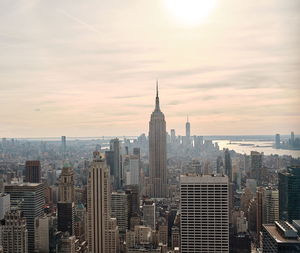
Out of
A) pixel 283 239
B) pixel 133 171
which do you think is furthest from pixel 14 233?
pixel 133 171

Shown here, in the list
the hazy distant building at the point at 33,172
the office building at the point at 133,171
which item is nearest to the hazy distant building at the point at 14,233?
the hazy distant building at the point at 33,172

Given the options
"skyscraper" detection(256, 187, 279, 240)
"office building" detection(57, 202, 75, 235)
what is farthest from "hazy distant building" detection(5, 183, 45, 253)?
"skyscraper" detection(256, 187, 279, 240)

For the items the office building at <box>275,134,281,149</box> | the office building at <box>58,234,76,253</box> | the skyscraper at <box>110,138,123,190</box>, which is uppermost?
the office building at <box>275,134,281,149</box>

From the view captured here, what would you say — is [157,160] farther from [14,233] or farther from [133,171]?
[14,233]

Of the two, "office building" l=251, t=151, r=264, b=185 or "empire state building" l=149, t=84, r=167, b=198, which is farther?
"empire state building" l=149, t=84, r=167, b=198

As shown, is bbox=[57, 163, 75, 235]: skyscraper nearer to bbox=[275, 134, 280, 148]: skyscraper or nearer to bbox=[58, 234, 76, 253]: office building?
bbox=[58, 234, 76, 253]: office building
